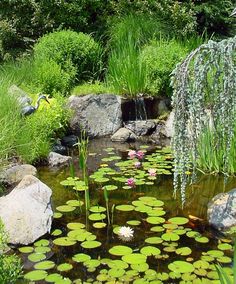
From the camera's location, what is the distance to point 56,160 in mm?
6527

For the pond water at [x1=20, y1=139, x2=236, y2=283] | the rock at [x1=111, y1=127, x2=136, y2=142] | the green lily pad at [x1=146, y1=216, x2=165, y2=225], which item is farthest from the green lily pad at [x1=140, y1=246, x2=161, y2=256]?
the rock at [x1=111, y1=127, x2=136, y2=142]

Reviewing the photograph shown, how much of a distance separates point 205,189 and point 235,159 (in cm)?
44

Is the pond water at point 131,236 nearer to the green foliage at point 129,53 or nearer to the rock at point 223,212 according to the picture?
the rock at point 223,212

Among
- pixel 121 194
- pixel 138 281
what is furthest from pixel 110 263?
pixel 121 194

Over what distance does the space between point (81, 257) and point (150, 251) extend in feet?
1.74

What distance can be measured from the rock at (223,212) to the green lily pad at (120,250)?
35.4 inches

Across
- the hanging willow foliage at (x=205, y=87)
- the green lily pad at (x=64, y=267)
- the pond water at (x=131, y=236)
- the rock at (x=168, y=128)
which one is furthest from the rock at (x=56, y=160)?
the hanging willow foliage at (x=205, y=87)

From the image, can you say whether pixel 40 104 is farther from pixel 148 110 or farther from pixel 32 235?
pixel 32 235

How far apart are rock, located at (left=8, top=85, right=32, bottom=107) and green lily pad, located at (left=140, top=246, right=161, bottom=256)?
3.34 metres

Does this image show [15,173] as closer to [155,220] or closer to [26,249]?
[26,249]

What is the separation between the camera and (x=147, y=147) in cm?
736

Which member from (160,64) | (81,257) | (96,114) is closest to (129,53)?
(160,64)

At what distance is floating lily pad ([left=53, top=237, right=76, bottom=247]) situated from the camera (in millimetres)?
4184

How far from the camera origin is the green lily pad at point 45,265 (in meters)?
3.83
